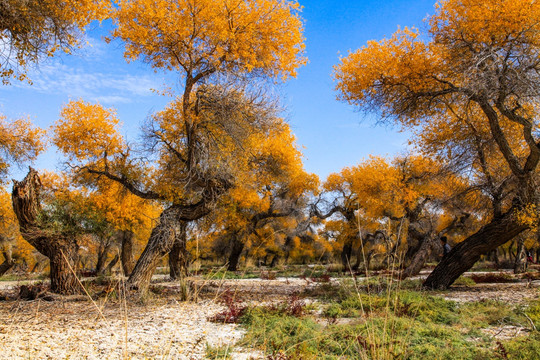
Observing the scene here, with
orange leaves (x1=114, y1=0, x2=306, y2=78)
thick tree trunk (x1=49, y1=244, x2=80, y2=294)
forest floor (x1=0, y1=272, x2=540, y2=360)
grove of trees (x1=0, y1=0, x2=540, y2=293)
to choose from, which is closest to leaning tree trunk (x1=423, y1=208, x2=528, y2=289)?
grove of trees (x1=0, y1=0, x2=540, y2=293)

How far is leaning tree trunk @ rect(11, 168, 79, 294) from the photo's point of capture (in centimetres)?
1098

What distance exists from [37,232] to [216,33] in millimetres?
7473

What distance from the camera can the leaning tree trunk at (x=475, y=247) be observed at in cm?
1141

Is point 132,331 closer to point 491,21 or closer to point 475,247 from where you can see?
point 475,247

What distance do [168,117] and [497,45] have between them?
9889mm

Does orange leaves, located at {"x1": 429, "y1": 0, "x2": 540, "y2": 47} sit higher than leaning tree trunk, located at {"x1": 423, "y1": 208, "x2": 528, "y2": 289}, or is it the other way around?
orange leaves, located at {"x1": 429, "y1": 0, "x2": 540, "y2": 47}

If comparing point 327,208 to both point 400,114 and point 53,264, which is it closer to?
point 400,114

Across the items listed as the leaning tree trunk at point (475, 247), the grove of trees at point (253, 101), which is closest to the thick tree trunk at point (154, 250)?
the grove of trees at point (253, 101)

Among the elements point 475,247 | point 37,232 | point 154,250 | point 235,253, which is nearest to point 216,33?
point 154,250

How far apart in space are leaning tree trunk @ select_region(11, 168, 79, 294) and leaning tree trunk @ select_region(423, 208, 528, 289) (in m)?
10.8

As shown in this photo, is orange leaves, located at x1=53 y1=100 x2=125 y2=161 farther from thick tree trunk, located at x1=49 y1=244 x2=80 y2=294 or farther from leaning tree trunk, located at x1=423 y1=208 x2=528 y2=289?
leaning tree trunk, located at x1=423 y1=208 x2=528 y2=289

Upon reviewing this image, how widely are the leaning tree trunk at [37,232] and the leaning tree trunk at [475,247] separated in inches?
427

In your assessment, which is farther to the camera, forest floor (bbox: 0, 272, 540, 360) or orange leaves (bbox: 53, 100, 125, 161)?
orange leaves (bbox: 53, 100, 125, 161)

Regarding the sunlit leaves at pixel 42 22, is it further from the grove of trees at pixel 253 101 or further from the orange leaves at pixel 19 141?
the orange leaves at pixel 19 141
